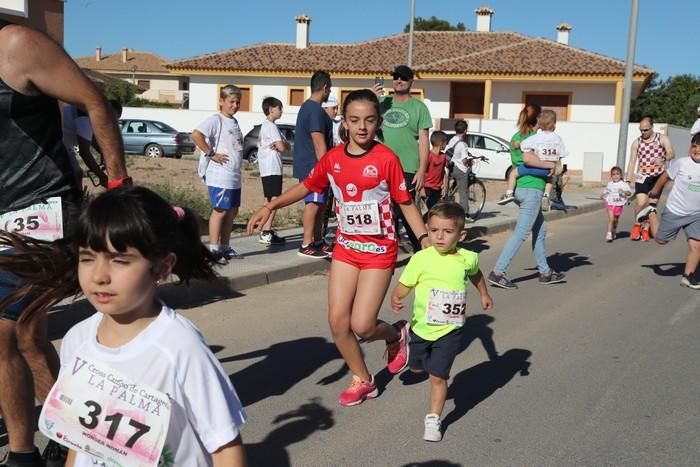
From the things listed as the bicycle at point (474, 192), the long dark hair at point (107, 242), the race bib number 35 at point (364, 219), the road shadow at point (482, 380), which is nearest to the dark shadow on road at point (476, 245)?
the bicycle at point (474, 192)

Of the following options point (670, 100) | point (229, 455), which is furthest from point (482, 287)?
point (670, 100)

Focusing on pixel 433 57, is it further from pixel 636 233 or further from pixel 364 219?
pixel 364 219

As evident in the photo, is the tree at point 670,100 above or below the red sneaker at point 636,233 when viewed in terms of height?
above

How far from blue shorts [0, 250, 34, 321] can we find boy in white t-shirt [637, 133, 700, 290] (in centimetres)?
769

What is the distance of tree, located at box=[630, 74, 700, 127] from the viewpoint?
197 feet

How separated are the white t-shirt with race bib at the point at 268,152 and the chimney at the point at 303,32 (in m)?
35.7

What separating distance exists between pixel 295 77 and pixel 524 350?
36435 mm

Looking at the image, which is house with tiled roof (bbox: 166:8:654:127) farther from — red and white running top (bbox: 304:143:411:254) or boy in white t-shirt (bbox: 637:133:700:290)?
red and white running top (bbox: 304:143:411:254)

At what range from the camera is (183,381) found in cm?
217

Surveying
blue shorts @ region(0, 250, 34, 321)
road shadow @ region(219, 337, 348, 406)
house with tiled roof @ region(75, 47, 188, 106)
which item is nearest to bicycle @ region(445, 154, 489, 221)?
road shadow @ region(219, 337, 348, 406)

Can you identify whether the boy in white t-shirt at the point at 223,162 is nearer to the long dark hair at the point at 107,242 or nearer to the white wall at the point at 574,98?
the long dark hair at the point at 107,242

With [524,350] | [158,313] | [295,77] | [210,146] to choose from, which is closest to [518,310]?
[524,350]

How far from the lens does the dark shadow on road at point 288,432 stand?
4.12 m

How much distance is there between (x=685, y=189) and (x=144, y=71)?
2843 inches
